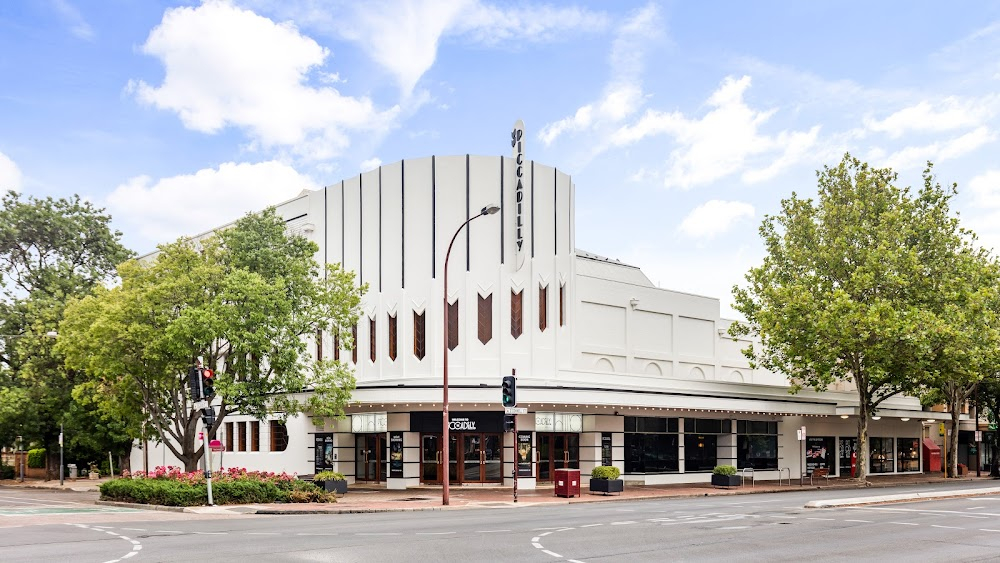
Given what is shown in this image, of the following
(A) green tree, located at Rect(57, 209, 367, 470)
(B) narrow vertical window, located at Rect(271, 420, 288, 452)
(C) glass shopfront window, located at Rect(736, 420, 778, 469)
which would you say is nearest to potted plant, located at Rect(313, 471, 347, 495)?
(A) green tree, located at Rect(57, 209, 367, 470)

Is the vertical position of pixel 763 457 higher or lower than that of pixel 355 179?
lower

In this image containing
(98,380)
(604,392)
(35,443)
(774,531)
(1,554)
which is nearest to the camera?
(1,554)

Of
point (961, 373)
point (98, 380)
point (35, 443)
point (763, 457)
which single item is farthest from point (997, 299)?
point (35, 443)

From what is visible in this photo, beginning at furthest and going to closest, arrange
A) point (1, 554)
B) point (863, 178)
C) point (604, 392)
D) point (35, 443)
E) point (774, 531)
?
point (35, 443) < point (863, 178) < point (604, 392) < point (774, 531) < point (1, 554)

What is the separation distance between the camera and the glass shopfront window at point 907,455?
2387 inches

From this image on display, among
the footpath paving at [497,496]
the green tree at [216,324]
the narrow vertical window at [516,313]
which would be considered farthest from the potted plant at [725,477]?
the green tree at [216,324]

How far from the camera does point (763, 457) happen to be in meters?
50.4

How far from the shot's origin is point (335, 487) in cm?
3544

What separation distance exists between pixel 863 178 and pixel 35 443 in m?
52.0

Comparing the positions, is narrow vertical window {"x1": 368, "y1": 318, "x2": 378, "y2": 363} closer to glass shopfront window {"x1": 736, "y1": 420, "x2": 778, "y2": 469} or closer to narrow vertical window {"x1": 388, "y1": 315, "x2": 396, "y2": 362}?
narrow vertical window {"x1": 388, "y1": 315, "x2": 396, "y2": 362}

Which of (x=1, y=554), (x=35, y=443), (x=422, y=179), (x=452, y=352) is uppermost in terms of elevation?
(x=422, y=179)

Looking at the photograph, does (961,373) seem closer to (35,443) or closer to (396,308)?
(396,308)

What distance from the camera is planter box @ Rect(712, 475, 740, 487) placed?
42.3m

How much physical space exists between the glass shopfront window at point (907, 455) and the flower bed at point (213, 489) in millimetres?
42229
